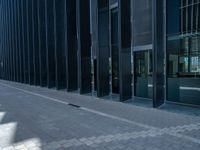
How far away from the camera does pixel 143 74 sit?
14.9m

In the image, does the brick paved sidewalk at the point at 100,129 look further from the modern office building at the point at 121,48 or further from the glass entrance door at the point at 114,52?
the glass entrance door at the point at 114,52

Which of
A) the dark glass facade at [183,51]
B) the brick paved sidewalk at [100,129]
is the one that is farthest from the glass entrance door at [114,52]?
the brick paved sidewalk at [100,129]

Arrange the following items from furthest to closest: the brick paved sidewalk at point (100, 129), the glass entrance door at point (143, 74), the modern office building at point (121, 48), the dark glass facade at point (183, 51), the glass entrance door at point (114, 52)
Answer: the glass entrance door at point (114, 52), the glass entrance door at point (143, 74), the modern office building at point (121, 48), the dark glass facade at point (183, 51), the brick paved sidewalk at point (100, 129)

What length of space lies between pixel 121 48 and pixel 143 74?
1919 mm

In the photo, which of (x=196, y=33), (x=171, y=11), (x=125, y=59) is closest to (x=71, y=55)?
(x=125, y=59)

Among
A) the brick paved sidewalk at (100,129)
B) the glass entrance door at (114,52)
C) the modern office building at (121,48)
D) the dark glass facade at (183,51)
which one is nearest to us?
the brick paved sidewalk at (100,129)

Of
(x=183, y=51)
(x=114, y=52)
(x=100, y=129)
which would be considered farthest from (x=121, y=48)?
(x=100, y=129)

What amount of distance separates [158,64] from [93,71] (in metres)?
7.57

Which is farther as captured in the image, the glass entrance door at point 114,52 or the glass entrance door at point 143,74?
the glass entrance door at point 114,52

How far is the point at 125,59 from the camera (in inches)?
579

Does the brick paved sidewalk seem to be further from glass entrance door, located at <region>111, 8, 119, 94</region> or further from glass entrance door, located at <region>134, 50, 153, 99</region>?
glass entrance door, located at <region>111, 8, 119, 94</region>

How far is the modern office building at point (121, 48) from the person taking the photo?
A: 12.3 metres

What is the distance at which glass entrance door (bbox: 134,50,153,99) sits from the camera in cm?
1446

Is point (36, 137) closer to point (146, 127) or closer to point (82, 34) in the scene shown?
point (146, 127)
